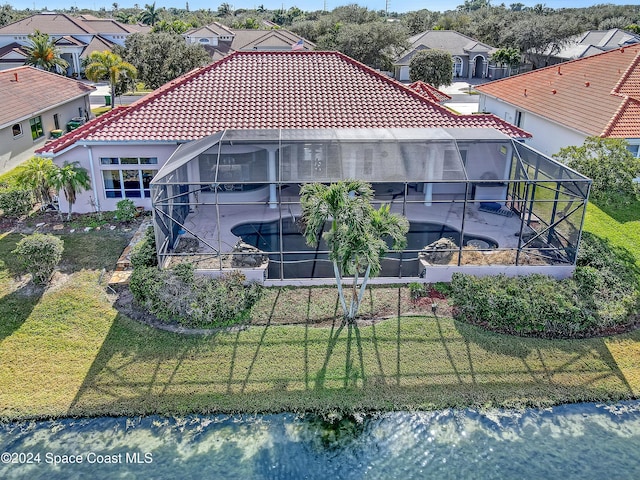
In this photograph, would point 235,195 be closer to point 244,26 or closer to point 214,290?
point 214,290

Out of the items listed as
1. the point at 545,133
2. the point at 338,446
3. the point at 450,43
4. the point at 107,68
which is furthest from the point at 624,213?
the point at 450,43

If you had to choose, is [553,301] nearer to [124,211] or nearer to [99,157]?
[124,211]

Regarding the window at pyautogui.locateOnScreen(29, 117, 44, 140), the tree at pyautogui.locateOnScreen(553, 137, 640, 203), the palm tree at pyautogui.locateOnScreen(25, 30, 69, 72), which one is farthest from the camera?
the palm tree at pyautogui.locateOnScreen(25, 30, 69, 72)

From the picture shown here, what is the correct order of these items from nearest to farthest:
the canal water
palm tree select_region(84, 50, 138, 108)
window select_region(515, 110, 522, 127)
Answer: the canal water, window select_region(515, 110, 522, 127), palm tree select_region(84, 50, 138, 108)

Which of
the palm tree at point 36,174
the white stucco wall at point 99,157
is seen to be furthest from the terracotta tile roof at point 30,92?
the white stucco wall at point 99,157

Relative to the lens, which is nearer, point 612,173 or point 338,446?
point 338,446

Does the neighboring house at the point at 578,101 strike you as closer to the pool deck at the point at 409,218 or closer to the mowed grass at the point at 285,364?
the pool deck at the point at 409,218

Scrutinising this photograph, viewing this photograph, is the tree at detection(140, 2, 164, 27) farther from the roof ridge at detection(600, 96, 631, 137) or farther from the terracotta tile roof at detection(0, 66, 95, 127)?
the roof ridge at detection(600, 96, 631, 137)

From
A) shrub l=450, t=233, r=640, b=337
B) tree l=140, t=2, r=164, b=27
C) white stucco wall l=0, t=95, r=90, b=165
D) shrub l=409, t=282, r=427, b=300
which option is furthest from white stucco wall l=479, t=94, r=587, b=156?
tree l=140, t=2, r=164, b=27
